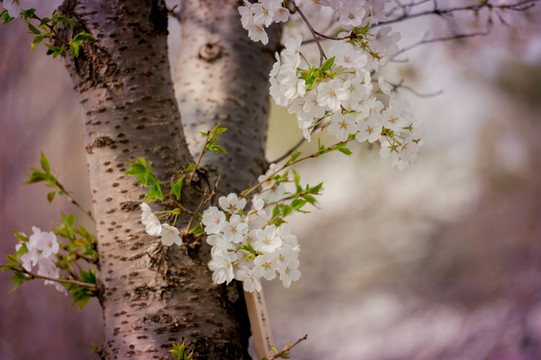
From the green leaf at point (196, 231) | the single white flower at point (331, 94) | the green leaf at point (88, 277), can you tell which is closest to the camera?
the single white flower at point (331, 94)

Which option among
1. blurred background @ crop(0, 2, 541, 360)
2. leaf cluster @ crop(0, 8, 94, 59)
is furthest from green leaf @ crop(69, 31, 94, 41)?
blurred background @ crop(0, 2, 541, 360)

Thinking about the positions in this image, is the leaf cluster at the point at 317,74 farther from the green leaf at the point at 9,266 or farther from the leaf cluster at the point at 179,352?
the green leaf at the point at 9,266

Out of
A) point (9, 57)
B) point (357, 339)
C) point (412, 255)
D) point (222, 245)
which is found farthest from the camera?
point (412, 255)

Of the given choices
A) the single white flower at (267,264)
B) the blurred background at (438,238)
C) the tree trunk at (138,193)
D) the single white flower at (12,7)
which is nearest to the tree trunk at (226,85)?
the tree trunk at (138,193)

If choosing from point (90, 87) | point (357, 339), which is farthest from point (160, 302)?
point (357, 339)

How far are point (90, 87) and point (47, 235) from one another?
23 cm

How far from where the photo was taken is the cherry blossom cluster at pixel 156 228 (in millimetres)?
530

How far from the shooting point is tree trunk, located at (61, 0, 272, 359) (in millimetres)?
591

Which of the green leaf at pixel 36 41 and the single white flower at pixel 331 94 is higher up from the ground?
the green leaf at pixel 36 41

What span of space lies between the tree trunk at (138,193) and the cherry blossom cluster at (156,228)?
6 cm

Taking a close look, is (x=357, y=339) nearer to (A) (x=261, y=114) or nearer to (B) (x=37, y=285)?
(B) (x=37, y=285)

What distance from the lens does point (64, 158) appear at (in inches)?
84.2

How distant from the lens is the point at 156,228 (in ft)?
1.75

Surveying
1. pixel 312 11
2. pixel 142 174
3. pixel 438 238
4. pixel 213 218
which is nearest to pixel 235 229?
pixel 213 218
